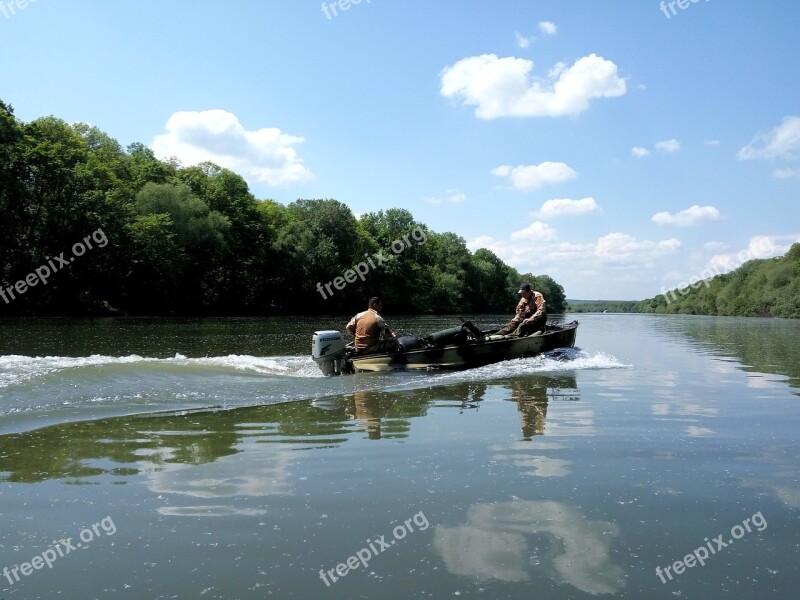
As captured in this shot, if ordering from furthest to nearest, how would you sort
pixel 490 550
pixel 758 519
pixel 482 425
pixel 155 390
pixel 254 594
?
pixel 155 390, pixel 482 425, pixel 758 519, pixel 490 550, pixel 254 594

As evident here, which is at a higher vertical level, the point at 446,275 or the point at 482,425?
the point at 446,275

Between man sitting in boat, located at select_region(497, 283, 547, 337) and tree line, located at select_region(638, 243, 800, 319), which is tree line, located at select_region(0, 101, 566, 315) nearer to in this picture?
man sitting in boat, located at select_region(497, 283, 547, 337)

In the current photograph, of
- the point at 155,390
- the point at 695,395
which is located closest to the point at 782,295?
the point at 695,395

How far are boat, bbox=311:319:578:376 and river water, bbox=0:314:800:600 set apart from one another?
9.51ft

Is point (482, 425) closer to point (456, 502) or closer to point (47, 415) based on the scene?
point (456, 502)

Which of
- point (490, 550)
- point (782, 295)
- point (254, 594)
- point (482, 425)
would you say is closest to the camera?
point (254, 594)

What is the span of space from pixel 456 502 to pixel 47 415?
241 inches

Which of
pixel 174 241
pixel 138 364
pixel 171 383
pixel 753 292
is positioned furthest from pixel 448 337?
pixel 753 292

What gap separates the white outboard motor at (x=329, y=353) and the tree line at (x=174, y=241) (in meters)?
34.4

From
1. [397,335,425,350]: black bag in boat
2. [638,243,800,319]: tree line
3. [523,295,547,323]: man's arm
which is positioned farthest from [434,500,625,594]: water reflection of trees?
[638,243,800,319]: tree line

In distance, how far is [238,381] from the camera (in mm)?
12062

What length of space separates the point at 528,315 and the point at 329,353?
22.9 feet

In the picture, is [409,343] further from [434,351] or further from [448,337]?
[448,337]

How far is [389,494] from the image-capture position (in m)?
5.26
